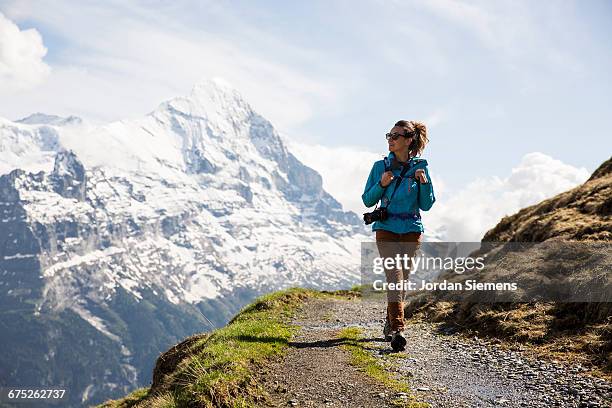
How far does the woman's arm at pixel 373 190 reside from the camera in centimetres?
1243

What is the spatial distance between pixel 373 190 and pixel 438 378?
14.6 ft

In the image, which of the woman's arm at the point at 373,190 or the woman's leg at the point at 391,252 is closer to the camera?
the woman's arm at the point at 373,190

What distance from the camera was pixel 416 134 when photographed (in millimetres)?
12766

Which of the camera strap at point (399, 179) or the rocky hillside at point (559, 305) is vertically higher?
the camera strap at point (399, 179)

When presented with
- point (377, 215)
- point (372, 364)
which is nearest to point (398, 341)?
point (372, 364)

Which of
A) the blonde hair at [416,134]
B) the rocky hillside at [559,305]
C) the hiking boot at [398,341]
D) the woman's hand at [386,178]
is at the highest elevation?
the blonde hair at [416,134]

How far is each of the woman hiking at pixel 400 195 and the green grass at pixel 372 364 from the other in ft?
5.97

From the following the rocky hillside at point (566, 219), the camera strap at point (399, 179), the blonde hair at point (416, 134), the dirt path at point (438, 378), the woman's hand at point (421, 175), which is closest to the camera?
the dirt path at point (438, 378)

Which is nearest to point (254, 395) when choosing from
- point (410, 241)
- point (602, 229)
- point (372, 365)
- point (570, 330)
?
point (372, 365)

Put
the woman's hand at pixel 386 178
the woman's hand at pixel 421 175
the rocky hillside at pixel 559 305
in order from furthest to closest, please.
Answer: the rocky hillside at pixel 559 305 < the woman's hand at pixel 421 175 < the woman's hand at pixel 386 178

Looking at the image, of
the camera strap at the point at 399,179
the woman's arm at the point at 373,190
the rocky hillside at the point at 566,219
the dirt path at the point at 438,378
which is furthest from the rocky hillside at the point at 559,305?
the woman's arm at the point at 373,190

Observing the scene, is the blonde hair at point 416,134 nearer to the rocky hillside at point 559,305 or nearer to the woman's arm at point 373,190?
the woman's arm at point 373,190

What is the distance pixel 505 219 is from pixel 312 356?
1847cm

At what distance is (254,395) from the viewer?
991cm
